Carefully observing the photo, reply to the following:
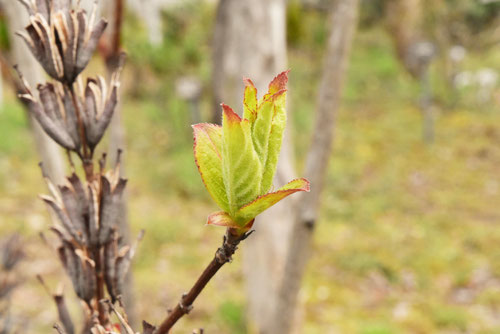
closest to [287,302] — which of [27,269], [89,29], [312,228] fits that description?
[312,228]

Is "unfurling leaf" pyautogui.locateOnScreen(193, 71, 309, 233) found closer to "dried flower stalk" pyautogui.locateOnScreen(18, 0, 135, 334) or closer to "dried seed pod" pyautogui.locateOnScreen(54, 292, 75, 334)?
"dried flower stalk" pyautogui.locateOnScreen(18, 0, 135, 334)

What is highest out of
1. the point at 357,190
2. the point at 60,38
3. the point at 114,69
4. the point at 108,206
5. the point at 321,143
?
the point at 357,190

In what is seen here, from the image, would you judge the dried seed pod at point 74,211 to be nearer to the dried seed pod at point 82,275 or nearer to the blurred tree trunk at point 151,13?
the dried seed pod at point 82,275

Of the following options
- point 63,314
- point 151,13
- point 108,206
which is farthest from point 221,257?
point 151,13

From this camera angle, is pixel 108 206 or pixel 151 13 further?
pixel 151 13

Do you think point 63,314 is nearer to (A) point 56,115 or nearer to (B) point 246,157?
(A) point 56,115

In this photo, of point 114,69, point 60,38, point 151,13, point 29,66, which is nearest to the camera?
point 60,38
